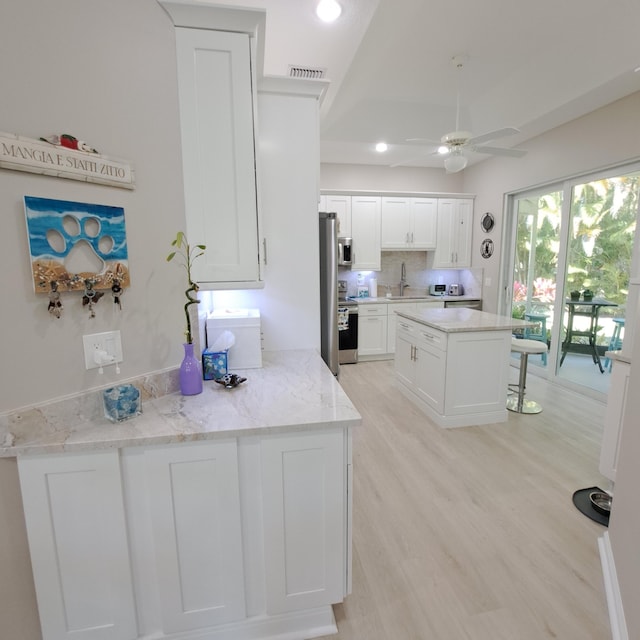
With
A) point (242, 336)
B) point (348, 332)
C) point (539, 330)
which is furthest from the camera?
point (348, 332)

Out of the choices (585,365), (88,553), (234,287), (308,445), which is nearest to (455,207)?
(585,365)

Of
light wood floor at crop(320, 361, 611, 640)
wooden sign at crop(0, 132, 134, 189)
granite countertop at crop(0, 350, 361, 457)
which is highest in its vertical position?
wooden sign at crop(0, 132, 134, 189)

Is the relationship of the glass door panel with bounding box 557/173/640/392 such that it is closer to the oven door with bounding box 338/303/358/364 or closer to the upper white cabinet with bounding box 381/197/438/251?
the upper white cabinet with bounding box 381/197/438/251

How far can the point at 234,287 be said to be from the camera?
1.69 meters

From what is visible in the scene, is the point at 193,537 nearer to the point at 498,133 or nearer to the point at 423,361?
Answer: the point at 423,361

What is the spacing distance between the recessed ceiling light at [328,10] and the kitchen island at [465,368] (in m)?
2.36

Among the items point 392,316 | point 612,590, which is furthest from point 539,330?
point 612,590

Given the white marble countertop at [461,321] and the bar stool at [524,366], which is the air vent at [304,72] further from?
the bar stool at [524,366]

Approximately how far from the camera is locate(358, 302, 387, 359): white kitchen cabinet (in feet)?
16.9

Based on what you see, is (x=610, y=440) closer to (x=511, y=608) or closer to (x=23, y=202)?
(x=511, y=608)

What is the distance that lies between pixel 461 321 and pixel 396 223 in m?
2.60

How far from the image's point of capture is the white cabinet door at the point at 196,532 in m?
1.23

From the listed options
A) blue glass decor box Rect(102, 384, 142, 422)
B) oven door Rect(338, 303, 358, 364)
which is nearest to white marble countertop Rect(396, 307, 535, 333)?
oven door Rect(338, 303, 358, 364)

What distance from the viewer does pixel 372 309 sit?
5.18m
